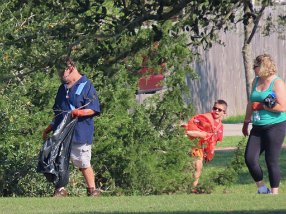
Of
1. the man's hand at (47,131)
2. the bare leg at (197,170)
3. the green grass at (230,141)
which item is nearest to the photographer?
the man's hand at (47,131)

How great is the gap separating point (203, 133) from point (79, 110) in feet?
7.26

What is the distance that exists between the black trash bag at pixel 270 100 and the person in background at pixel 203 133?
191cm

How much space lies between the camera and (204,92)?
28.1 meters

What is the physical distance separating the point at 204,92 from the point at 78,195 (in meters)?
16.7

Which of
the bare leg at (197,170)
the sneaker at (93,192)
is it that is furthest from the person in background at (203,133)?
the sneaker at (93,192)

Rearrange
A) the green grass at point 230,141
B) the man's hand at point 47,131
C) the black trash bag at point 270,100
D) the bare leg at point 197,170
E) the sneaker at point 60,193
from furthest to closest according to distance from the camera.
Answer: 1. the green grass at point 230,141
2. the bare leg at point 197,170
3. the man's hand at point 47,131
4. the sneaker at point 60,193
5. the black trash bag at point 270,100

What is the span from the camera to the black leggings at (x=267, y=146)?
10.4 m

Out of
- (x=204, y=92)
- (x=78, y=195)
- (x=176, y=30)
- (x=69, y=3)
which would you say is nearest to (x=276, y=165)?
(x=78, y=195)

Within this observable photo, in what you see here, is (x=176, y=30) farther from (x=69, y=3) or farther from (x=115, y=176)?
(x=115, y=176)

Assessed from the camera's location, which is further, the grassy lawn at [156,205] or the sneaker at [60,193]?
the sneaker at [60,193]

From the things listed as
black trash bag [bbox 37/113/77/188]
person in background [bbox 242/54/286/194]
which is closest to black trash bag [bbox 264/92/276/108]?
person in background [bbox 242/54/286/194]

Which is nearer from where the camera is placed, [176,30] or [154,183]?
[176,30]

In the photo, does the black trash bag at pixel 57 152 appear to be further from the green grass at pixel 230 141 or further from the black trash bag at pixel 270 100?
the green grass at pixel 230 141

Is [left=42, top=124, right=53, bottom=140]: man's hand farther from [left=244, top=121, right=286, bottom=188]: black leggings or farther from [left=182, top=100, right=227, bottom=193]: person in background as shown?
[left=244, top=121, right=286, bottom=188]: black leggings
